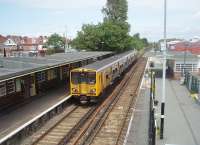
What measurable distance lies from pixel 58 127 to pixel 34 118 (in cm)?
139

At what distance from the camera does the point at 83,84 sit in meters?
21.7

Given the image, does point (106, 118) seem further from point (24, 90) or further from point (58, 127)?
point (24, 90)

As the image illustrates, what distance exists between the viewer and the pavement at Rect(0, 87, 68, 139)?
51.6ft

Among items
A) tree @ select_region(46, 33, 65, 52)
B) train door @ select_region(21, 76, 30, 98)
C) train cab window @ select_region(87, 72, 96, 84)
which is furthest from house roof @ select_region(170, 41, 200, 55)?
train door @ select_region(21, 76, 30, 98)

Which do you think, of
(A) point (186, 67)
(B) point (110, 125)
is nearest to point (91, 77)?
(B) point (110, 125)

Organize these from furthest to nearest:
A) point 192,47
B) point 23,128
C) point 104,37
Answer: point 192,47 → point 104,37 → point 23,128

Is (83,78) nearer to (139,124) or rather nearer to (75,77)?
(75,77)

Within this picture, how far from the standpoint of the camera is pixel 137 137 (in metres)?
15.6

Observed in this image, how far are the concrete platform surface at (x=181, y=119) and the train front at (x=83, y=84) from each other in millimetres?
4415

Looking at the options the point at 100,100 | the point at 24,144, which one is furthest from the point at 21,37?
the point at 24,144

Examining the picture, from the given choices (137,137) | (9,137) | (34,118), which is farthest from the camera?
(34,118)

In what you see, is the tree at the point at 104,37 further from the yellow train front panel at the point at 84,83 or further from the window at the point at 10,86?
the window at the point at 10,86

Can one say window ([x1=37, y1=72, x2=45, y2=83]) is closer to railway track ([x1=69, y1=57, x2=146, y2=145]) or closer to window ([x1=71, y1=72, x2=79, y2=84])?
window ([x1=71, y1=72, x2=79, y2=84])

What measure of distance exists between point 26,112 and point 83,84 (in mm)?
4447
